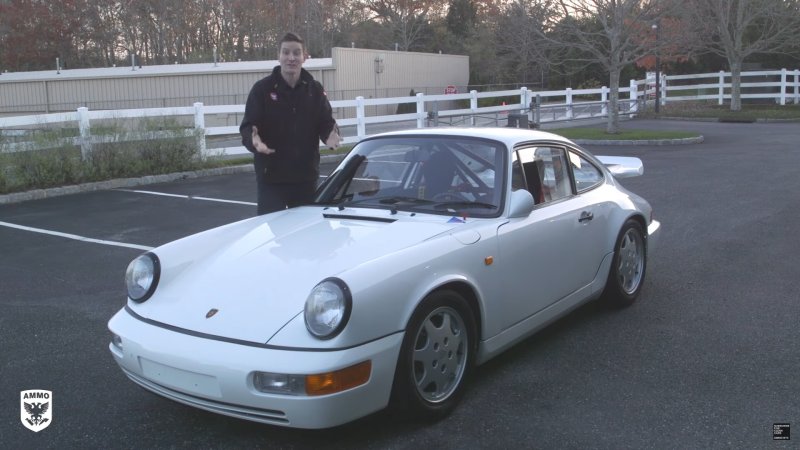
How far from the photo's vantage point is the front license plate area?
3.26 meters

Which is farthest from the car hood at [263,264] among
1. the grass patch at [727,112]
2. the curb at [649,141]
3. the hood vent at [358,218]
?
the grass patch at [727,112]

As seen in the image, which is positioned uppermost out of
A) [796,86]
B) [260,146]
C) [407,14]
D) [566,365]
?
[407,14]

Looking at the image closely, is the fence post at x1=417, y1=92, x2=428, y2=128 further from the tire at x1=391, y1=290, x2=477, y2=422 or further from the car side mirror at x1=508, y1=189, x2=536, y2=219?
the tire at x1=391, y1=290, x2=477, y2=422

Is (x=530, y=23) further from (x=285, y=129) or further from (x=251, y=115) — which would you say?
(x=251, y=115)

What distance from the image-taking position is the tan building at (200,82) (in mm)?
33603

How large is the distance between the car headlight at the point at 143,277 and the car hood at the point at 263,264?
4 cm

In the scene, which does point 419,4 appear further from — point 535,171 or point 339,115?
point 535,171

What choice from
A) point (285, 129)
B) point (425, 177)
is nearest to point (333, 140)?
point (285, 129)

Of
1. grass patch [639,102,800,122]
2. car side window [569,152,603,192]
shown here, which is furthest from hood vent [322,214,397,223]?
grass patch [639,102,800,122]

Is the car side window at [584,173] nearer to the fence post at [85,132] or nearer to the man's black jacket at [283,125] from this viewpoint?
the man's black jacket at [283,125]

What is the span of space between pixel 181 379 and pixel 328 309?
75 centimetres

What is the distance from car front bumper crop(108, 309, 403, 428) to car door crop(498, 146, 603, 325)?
110cm

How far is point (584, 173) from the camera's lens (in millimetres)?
5379

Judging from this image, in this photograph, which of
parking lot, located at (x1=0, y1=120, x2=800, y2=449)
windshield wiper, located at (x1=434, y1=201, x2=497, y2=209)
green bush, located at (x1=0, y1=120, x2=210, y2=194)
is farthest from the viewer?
green bush, located at (x1=0, y1=120, x2=210, y2=194)
